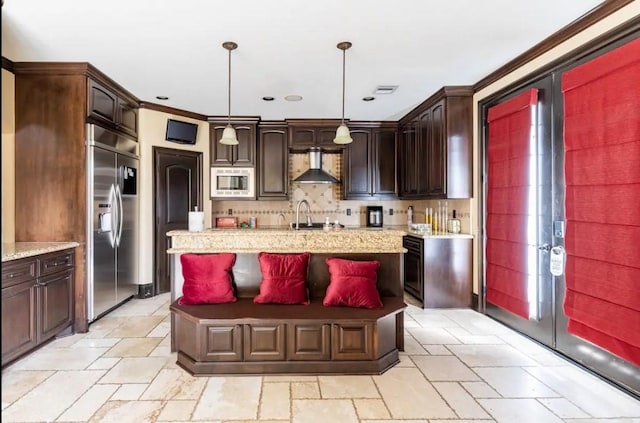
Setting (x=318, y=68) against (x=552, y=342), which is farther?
(x=318, y=68)

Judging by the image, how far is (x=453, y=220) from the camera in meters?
4.86

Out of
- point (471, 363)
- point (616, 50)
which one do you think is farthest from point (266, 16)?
point (471, 363)

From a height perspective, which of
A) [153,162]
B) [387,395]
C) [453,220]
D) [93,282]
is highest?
[153,162]

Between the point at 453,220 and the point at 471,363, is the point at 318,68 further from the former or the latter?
the point at 471,363

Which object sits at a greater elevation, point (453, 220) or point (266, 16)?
point (266, 16)

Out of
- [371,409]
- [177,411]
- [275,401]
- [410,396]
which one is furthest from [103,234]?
[410,396]

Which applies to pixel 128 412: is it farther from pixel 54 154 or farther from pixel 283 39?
pixel 283 39

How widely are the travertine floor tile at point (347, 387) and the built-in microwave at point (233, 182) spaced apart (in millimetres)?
3681

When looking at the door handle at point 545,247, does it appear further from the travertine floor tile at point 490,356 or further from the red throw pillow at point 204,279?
the red throw pillow at point 204,279

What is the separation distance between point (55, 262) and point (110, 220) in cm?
82

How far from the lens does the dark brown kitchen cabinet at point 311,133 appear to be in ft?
19.7

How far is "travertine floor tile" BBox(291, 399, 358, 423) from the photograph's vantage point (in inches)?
92.7

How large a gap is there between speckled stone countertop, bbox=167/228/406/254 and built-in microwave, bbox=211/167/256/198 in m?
2.71

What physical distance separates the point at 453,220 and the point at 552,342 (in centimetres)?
190
